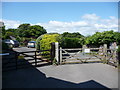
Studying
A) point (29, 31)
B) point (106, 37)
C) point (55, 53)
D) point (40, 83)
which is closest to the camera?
point (40, 83)

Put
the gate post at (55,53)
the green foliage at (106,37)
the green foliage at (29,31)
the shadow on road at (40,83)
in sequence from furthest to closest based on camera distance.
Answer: the green foliage at (29,31)
the green foliage at (106,37)
the gate post at (55,53)
the shadow on road at (40,83)

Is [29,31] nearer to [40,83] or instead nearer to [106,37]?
[106,37]

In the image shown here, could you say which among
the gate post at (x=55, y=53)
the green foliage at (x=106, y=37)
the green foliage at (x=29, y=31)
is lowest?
the gate post at (x=55, y=53)

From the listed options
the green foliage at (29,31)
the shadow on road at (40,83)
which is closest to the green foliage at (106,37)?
the shadow on road at (40,83)

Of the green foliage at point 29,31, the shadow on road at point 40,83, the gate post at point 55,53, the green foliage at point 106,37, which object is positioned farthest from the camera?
the green foliage at point 29,31

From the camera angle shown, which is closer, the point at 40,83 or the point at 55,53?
the point at 40,83

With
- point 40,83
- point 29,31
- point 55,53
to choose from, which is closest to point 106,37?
point 55,53

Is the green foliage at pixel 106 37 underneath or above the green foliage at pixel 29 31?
Result: underneath

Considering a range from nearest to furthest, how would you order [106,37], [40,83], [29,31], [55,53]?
[40,83], [55,53], [106,37], [29,31]

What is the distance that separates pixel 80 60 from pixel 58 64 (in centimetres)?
177

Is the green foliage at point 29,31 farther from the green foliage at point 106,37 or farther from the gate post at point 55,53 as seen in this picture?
the gate post at point 55,53

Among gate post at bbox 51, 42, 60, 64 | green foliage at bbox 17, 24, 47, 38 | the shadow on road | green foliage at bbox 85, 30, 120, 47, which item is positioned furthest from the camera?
green foliage at bbox 17, 24, 47, 38

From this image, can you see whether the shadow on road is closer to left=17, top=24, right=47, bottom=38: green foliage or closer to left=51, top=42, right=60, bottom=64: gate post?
left=51, top=42, right=60, bottom=64: gate post

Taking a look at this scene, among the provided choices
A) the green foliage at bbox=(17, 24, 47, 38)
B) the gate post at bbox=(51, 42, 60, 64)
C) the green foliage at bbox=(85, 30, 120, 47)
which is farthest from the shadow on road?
the green foliage at bbox=(17, 24, 47, 38)
